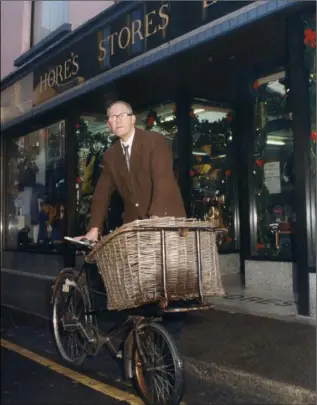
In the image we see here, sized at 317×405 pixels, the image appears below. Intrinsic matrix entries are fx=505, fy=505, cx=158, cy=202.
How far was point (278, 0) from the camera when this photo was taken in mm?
5242

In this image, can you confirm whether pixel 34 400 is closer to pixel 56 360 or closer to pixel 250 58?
pixel 56 360

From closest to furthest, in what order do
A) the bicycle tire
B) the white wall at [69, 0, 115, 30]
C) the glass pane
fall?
the bicycle tire, the glass pane, the white wall at [69, 0, 115, 30]

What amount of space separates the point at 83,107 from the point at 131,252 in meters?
5.87

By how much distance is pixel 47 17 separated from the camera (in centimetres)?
997

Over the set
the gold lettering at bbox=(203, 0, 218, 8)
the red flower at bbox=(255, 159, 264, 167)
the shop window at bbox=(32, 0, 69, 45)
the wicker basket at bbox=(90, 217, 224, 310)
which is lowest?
the wicker basket at bbox=(90, 217, 224, 310)

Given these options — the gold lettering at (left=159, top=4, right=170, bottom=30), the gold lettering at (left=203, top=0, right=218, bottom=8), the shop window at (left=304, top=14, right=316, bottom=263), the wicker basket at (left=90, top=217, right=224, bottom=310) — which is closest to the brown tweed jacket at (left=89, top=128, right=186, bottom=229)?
the wicker basket at (left=90, top=217, right=224, bottom=310)

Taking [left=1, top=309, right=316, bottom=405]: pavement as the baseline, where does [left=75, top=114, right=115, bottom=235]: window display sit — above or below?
above

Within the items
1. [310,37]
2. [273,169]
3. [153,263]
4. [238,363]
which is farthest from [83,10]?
[238,363]

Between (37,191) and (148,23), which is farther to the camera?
(37,191)

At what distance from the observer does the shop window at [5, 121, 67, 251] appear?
9805mm

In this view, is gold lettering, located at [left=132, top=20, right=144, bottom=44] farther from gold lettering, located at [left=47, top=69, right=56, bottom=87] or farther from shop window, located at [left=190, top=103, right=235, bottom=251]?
gold lettering, located at [left=47, top=69, right=56, bottom=87]

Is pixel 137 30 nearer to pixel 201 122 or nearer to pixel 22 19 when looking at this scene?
pixel 201 122

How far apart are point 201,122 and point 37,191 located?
4.16 m

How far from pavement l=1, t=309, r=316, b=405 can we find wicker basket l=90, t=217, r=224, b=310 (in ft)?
2.77
